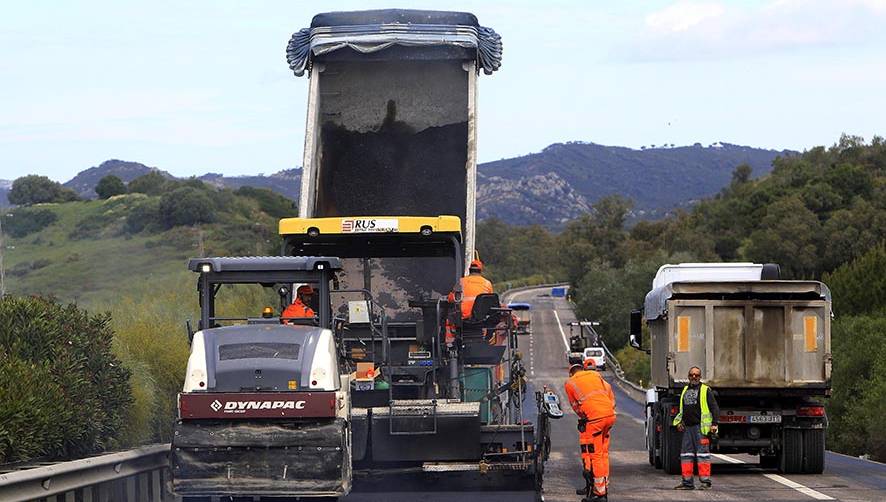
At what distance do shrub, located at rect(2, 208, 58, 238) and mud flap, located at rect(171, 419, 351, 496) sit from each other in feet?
267

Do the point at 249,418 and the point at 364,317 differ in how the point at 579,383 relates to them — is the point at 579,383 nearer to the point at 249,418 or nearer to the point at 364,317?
the point at 364,317

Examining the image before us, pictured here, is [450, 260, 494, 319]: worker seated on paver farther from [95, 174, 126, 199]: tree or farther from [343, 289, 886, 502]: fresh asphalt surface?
[95, 174, 126, 199]: tree

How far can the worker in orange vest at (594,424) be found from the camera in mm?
15492

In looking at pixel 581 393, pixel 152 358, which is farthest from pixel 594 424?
pixel 152 358

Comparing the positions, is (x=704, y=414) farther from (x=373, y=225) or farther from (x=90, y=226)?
(x=90, y=226)

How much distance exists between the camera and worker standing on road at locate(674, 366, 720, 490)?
Answer: 18250mm

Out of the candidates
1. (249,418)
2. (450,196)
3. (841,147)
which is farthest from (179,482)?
(841,147)

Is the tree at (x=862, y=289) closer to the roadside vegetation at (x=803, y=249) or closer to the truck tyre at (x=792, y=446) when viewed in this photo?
the roadside vegetation at (x=803, y=249)

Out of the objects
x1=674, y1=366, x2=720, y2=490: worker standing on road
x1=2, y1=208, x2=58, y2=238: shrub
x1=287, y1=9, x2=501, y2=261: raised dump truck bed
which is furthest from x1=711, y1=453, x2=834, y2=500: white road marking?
x1=2, y1=208, x2=58, y2=238: shrub

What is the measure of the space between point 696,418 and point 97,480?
323 inches

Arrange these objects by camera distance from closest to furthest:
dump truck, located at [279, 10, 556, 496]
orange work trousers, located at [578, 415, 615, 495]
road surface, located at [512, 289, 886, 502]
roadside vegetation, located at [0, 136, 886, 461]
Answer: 1. dump truck, located at [279, 10, 556, 496]
2. orange work trousers, located at [578, 415, 615, 495]
3. road surface, located at [512, 289, 886, 502]
4. roadside vegetation, located at [0, 136, 886, 461]

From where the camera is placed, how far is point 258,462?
40.4 feet

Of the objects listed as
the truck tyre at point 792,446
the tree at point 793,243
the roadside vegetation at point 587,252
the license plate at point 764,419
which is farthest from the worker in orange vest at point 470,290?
the tree at point 793,243

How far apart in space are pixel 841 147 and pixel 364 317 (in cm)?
14682
